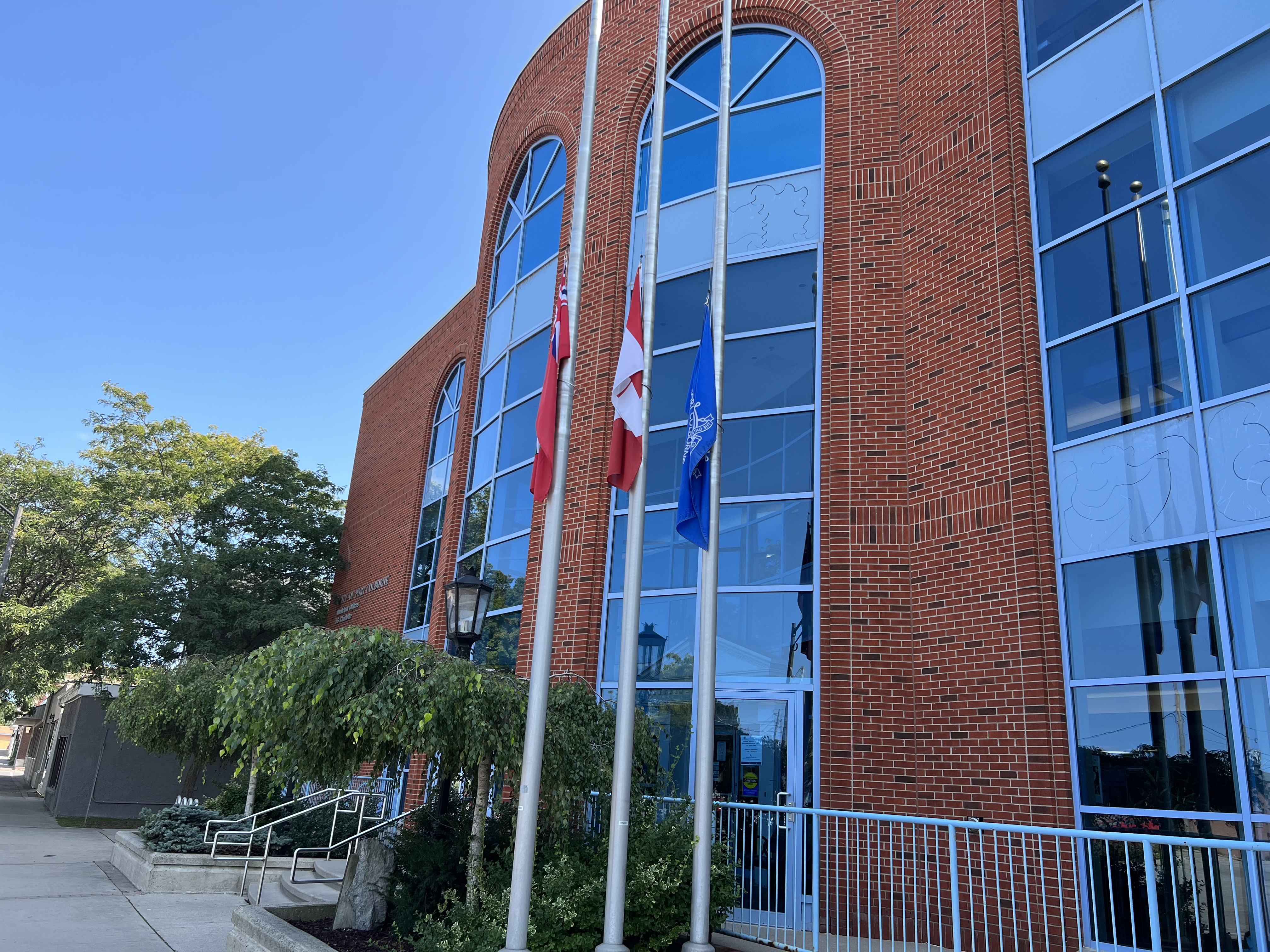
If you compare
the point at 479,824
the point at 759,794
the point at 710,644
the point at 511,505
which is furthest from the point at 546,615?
the point at 511,505

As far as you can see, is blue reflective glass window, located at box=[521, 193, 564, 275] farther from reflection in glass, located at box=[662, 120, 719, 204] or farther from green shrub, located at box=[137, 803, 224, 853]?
green shrub, located at box=[137, 803, 224, 853]

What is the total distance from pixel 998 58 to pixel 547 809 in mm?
9306

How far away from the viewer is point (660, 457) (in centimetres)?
1147

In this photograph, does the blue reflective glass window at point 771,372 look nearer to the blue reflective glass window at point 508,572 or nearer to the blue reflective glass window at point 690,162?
the blue reflective glass window at point 690,162

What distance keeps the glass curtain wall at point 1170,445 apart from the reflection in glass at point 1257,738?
1 cm

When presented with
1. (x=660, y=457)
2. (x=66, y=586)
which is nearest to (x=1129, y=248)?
(x=660, y=457)

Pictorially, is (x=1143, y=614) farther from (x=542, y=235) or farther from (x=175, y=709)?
(x=175, y=709)

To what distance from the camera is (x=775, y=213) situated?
11.6 m

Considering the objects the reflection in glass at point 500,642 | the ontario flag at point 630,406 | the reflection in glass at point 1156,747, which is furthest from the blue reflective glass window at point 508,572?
the reflection in glass at point 1156,747

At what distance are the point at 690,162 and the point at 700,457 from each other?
7029 mm

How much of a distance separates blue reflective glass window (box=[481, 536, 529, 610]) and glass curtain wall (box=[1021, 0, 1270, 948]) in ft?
24.3

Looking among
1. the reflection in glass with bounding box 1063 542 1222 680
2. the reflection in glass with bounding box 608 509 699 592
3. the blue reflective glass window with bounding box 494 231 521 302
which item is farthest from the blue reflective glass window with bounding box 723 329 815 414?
the blue reflective glass window with bounding box 494 231 521 302

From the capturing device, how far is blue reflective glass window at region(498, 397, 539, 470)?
46.1 feet

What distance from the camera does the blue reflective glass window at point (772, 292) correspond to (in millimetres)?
11070
